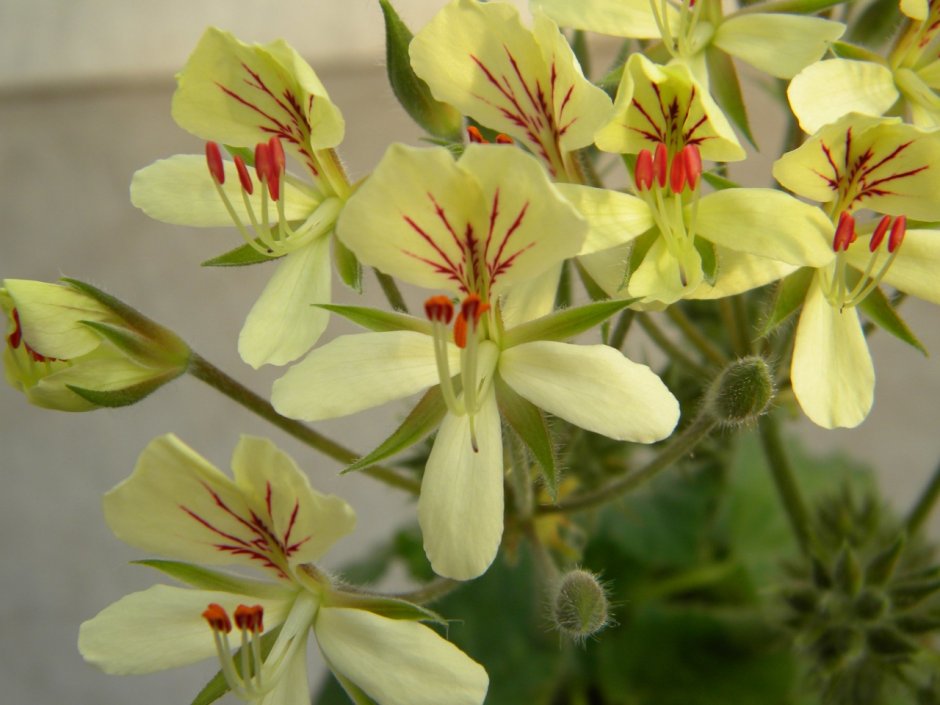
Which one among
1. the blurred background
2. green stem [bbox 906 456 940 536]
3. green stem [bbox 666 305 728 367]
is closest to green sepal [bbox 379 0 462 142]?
green stem [bbox 666 305 728 367]

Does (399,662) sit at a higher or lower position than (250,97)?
lower

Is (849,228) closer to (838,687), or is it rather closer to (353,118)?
(838,687)

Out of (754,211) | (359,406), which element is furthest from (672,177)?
(359,406)

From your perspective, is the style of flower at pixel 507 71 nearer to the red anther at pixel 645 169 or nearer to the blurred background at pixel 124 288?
the red anther at pixel 645 169

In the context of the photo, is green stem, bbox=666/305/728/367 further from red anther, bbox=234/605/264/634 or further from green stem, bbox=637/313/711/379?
red anther, bbox=234/605/264/634

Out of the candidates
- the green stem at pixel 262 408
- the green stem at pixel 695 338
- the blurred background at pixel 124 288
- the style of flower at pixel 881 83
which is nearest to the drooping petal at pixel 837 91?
the style of flower at pixel 881 83

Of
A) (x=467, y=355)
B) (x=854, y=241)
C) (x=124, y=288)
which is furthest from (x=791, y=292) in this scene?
(x=124, y=288)

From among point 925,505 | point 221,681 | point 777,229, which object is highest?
point 777,229

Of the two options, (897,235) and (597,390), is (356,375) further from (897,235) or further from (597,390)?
(897,235)
